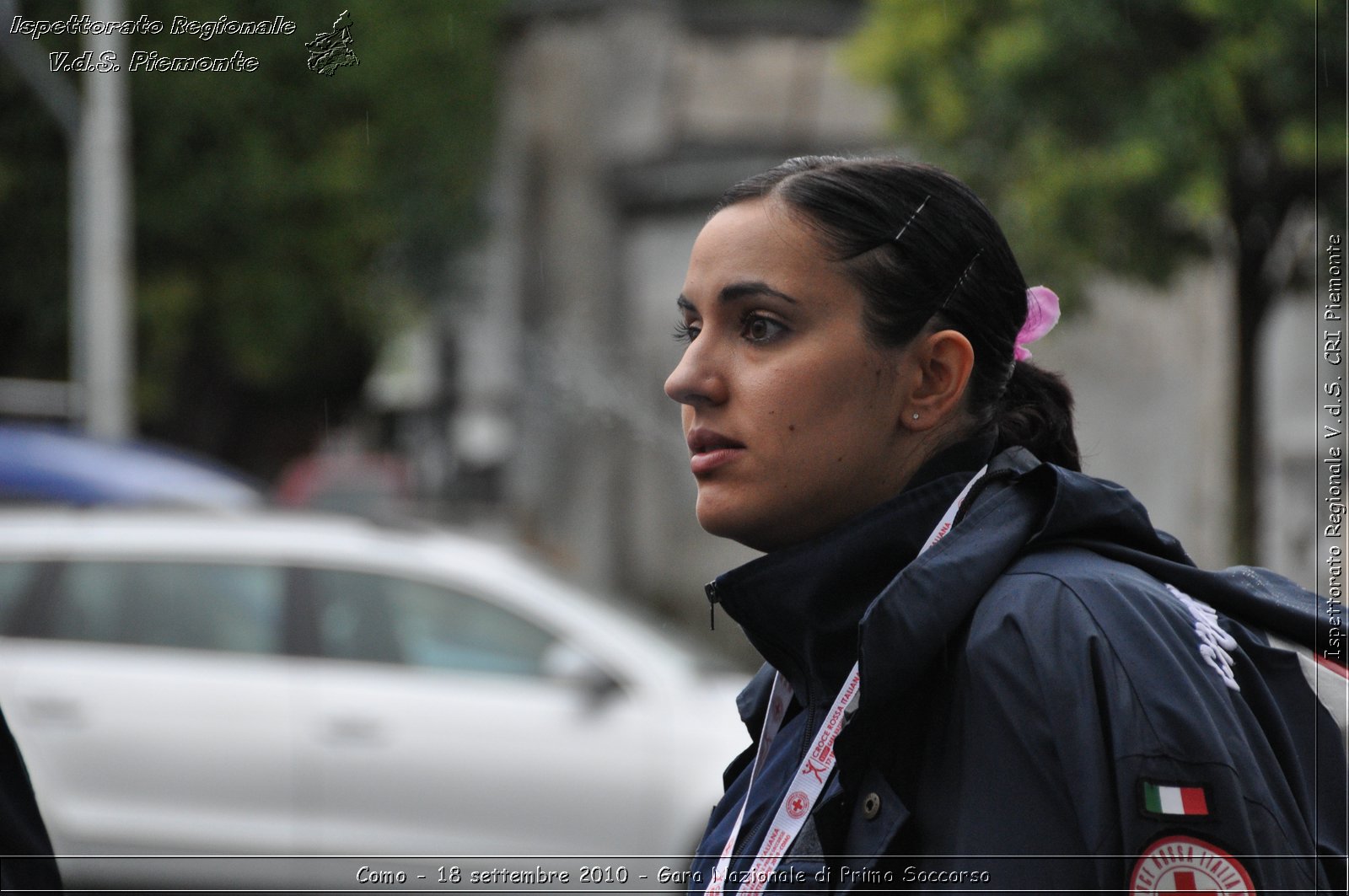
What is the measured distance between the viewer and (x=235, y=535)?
627 cm

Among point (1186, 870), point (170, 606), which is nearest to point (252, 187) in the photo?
point (170, 606)

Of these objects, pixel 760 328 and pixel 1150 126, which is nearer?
pixel 760 328

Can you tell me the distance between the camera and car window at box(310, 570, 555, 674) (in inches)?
239

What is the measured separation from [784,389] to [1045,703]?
1.63 feet

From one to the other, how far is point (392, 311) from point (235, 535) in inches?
515

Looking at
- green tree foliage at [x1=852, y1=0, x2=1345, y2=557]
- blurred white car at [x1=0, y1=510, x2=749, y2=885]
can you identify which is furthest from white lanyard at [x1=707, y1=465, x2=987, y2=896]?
green tree foliage at [x1=852, y1=0, x2=1345, y2=557]

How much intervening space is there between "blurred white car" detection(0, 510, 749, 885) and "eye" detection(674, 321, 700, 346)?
157 inches

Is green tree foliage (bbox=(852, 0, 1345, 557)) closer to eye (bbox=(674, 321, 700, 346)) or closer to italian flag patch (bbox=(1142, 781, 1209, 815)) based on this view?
eye (bbox=(674, 321, 700, 346))

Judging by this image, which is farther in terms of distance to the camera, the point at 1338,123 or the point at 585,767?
the point at 1338,123

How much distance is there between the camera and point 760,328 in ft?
5.52

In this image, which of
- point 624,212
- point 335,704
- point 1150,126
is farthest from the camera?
point 624,212

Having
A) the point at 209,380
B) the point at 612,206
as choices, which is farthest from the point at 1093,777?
the point at 209,380

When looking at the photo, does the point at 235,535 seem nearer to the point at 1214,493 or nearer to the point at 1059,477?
the point at 1059,477

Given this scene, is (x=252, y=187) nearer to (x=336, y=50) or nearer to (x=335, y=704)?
(x=335, y=704)
